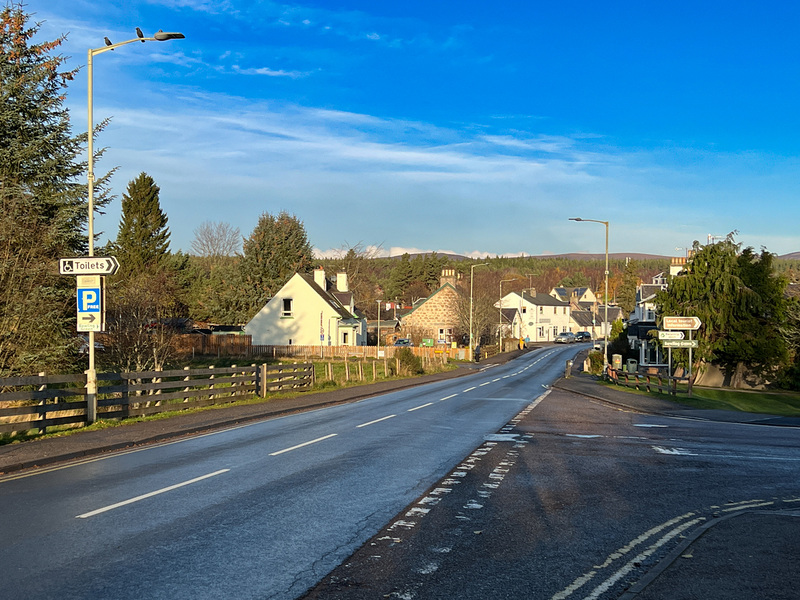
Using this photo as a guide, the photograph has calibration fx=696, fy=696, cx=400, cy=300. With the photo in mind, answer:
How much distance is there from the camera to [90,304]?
1644 centimetres

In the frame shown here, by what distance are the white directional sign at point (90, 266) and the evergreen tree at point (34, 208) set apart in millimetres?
4341

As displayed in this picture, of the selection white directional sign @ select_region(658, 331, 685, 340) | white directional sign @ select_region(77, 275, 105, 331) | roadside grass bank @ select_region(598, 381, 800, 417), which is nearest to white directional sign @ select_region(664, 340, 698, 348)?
white directional sign @ select_region(658, 331, 685, 340)

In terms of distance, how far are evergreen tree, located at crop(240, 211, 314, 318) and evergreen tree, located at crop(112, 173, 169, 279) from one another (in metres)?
10.3

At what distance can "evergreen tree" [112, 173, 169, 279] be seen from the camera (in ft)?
241

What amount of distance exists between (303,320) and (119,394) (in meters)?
→ 50.8

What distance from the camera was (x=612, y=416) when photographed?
23.2m

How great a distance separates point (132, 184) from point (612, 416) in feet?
217

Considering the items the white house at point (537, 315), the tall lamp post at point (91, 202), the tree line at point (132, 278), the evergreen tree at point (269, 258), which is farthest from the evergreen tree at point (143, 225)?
the white house at point (537, 315)

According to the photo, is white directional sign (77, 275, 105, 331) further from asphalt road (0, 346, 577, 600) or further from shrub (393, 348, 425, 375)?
shrub (393, 348, 425, 375)

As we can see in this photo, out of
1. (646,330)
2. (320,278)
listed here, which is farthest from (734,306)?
(320,278)

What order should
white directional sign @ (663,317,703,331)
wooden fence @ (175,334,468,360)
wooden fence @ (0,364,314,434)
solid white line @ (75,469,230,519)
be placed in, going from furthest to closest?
wooden fence @ (175,334,468,360) < white directional sign @ (663,317,703,331) < wooden fence @ (0,364,314,434) < solid white line @ (75,469,230,519)

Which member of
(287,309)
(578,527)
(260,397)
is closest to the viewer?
(578,527)

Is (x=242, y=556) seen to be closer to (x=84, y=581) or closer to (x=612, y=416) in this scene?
(x=84, y=581)

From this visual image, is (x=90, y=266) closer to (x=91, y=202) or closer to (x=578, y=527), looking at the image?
(x=91, y=202)
